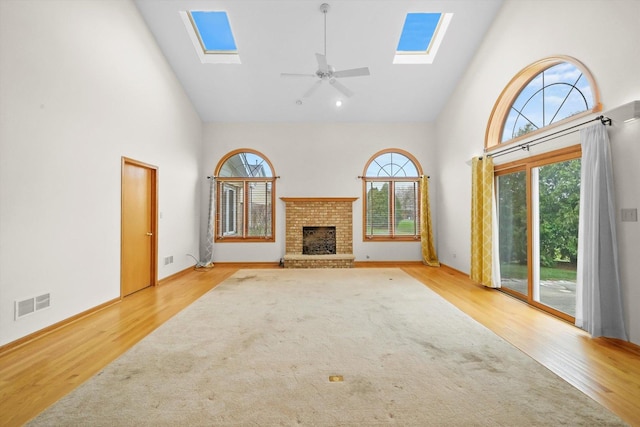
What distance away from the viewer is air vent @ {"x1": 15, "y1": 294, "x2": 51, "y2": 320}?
2.57 m

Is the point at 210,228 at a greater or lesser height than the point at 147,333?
greater

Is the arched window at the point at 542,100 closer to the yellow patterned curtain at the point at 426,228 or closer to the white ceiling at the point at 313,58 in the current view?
the white ceiling at the point at 313,58

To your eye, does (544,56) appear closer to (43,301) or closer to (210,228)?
(43,301)

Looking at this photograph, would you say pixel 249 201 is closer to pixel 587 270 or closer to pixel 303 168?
pixel 303 168

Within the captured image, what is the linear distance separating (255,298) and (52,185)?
8.42 feet

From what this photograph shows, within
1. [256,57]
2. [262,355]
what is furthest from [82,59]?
[262,355]

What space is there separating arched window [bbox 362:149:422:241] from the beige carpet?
3.55 m

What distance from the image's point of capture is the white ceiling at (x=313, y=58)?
438 centimetres

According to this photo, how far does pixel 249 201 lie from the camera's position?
684 centimetres

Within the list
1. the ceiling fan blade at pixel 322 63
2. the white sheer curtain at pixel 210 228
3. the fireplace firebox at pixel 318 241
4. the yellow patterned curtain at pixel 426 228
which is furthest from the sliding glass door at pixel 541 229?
the white sheer curtain at pixel 210 228

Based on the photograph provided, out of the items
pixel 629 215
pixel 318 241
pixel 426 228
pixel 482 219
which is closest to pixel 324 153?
pixel 318 241

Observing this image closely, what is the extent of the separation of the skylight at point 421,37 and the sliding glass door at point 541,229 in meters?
2.50

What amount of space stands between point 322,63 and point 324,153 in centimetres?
301

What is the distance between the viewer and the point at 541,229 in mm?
3682
